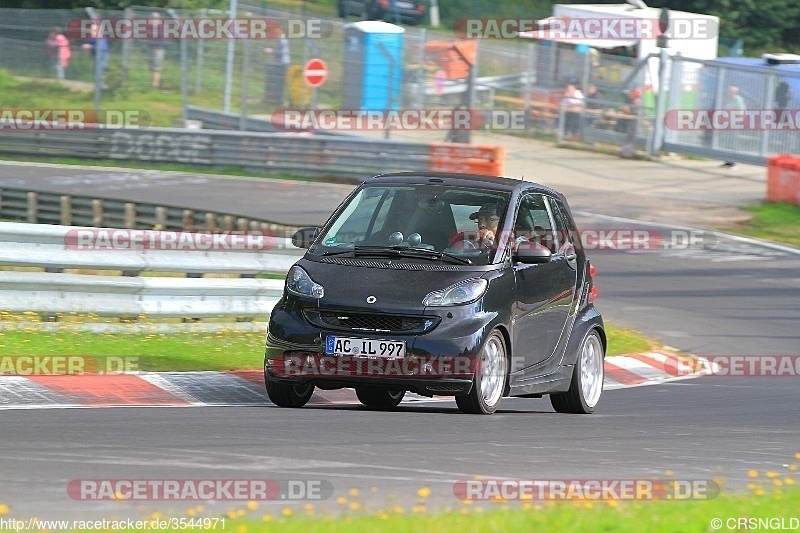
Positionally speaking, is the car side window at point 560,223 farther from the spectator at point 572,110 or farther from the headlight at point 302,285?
the spectator at point 572,110

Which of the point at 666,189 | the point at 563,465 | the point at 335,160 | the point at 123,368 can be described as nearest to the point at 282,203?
the point at 335,160

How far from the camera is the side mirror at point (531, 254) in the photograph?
9.77m

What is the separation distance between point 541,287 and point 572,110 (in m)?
A: 24.9

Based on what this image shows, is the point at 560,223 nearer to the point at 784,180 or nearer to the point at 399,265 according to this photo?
the point at 399,265

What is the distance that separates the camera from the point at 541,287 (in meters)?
10.2

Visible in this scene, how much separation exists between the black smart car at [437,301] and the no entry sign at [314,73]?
67.0 feet

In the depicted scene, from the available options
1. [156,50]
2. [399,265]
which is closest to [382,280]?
[399,265]

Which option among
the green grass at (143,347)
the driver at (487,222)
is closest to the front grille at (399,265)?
the driver at (487,222)

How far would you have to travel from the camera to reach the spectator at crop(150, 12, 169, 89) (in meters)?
31.9

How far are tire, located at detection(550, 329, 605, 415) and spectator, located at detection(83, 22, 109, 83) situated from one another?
884 inches

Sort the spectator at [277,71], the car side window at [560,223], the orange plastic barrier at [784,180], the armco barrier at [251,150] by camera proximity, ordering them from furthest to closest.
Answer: the spectator at [277,71]
the armco barrier at [251,150]
the orange plastic barrier at [784,180]
the car side window at [560,223]

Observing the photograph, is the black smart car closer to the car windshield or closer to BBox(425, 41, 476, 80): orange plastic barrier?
the car windshield

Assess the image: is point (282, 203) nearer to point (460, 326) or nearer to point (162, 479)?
point (460, 326)

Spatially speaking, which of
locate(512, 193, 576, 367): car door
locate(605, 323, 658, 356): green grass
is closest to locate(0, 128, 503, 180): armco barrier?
locate(605, 323, 658, 356): green grass
